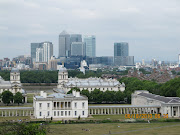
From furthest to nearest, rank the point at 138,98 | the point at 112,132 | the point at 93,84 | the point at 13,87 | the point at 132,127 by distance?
the point at 93,84, the point at 13,87, the point at 138,98, the point at 132,127, the point at 112,132

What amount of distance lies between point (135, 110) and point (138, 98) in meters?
12.4

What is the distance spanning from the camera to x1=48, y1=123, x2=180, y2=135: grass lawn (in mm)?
62656

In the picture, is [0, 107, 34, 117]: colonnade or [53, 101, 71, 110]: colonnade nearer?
[53, 101, 71, 110]: colonnade

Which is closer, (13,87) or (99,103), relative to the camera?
(99,103)

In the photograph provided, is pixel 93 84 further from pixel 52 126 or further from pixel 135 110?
pixel 52 126

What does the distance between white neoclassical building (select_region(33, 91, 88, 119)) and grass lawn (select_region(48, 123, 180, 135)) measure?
12984mm

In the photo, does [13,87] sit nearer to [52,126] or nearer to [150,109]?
[150,109]

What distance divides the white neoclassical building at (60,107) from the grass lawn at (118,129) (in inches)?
511

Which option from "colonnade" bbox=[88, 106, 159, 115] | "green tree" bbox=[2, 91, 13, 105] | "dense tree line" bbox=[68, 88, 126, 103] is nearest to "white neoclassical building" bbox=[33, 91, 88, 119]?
"colonnade" bbox=[88, 106, 159, 115]

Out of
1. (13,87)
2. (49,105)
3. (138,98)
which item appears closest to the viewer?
(49,105)

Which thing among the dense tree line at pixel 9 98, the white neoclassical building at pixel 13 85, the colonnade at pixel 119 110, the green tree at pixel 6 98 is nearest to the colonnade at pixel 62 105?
the colonnade at pixel 119 110

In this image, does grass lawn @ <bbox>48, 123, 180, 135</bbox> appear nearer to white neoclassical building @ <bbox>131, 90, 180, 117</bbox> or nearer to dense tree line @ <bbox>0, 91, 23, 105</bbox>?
white neoclassical building @ <bbox>131, 90, 180, 117</bbox>

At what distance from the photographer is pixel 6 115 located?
85.4 meters

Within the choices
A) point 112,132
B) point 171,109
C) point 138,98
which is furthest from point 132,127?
point 138,98
